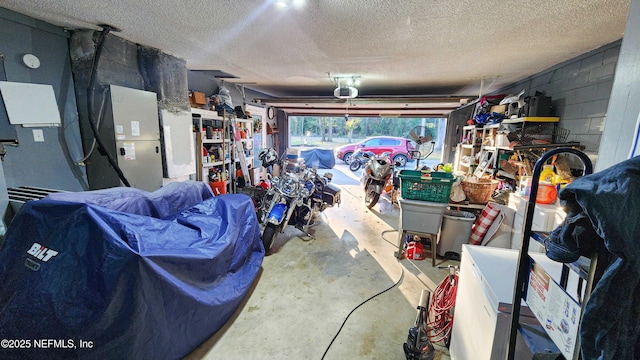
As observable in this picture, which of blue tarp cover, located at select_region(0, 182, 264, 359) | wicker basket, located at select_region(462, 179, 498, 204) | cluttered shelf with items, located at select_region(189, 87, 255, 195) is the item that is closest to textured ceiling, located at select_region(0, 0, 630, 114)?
cluttered shelf with items, located at select_region(189, 87, 255, 195)

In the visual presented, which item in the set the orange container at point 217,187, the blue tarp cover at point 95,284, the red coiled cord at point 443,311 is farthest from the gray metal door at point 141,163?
the red coiled cord at point 443,311

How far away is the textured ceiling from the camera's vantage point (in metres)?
1.72

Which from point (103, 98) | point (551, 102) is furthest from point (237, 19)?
point (551, 102)

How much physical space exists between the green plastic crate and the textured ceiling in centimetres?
132

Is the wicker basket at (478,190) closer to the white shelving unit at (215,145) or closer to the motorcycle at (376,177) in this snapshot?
the motorcycle at (376,177)

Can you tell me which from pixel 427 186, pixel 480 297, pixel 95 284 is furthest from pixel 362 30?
pixel 95 284

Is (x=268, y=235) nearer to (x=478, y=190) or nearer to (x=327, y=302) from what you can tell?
(x=327, y=302)

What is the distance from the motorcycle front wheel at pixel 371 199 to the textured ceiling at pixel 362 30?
2.15 metres

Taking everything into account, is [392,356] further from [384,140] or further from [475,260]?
[384,140]

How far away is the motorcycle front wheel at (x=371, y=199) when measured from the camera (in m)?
4.50

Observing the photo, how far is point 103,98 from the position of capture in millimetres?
2357

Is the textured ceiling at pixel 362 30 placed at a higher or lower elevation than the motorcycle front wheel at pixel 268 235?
higher

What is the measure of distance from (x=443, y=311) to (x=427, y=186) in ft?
4.19

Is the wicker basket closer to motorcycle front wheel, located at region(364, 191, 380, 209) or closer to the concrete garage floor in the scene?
the concrete garage floor
